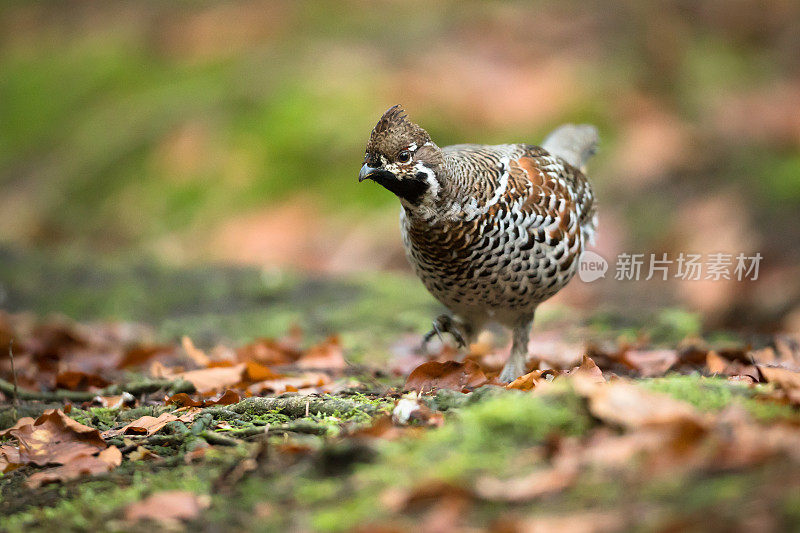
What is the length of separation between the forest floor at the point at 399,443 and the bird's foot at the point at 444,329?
10.2 inches

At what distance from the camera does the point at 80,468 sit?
2773mm

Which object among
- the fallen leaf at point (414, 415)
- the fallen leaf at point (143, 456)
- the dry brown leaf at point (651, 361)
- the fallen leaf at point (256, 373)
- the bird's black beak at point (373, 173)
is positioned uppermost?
the bird's black beak at point (373, 173)

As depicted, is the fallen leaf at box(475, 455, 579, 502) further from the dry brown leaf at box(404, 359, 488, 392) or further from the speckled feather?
the speckled feather

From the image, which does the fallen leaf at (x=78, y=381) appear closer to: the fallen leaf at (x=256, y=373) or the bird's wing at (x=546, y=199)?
the fallen leaf at (x=256, y=373)

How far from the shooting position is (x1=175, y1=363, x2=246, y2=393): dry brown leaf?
4.01 metres

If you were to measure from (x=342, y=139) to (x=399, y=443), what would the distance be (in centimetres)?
900

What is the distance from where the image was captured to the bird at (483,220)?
3.73 metres

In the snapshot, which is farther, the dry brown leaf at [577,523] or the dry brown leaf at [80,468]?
the dry brown leaf at [80,468]

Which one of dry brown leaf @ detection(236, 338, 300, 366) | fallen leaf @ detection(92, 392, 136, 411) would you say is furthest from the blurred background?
fallen leaf @ detection(92, 392, 136, 411)

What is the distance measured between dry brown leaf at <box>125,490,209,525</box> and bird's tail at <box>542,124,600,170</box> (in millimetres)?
3737

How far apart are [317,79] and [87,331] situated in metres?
7.35

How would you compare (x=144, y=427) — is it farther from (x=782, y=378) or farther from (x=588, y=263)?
(x=588, y=263)

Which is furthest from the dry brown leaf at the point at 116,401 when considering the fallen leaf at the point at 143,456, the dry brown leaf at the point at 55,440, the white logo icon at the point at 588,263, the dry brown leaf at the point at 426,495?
the white logo icon at the point at 588,263

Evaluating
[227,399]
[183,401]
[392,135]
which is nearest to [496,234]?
[392,135]
